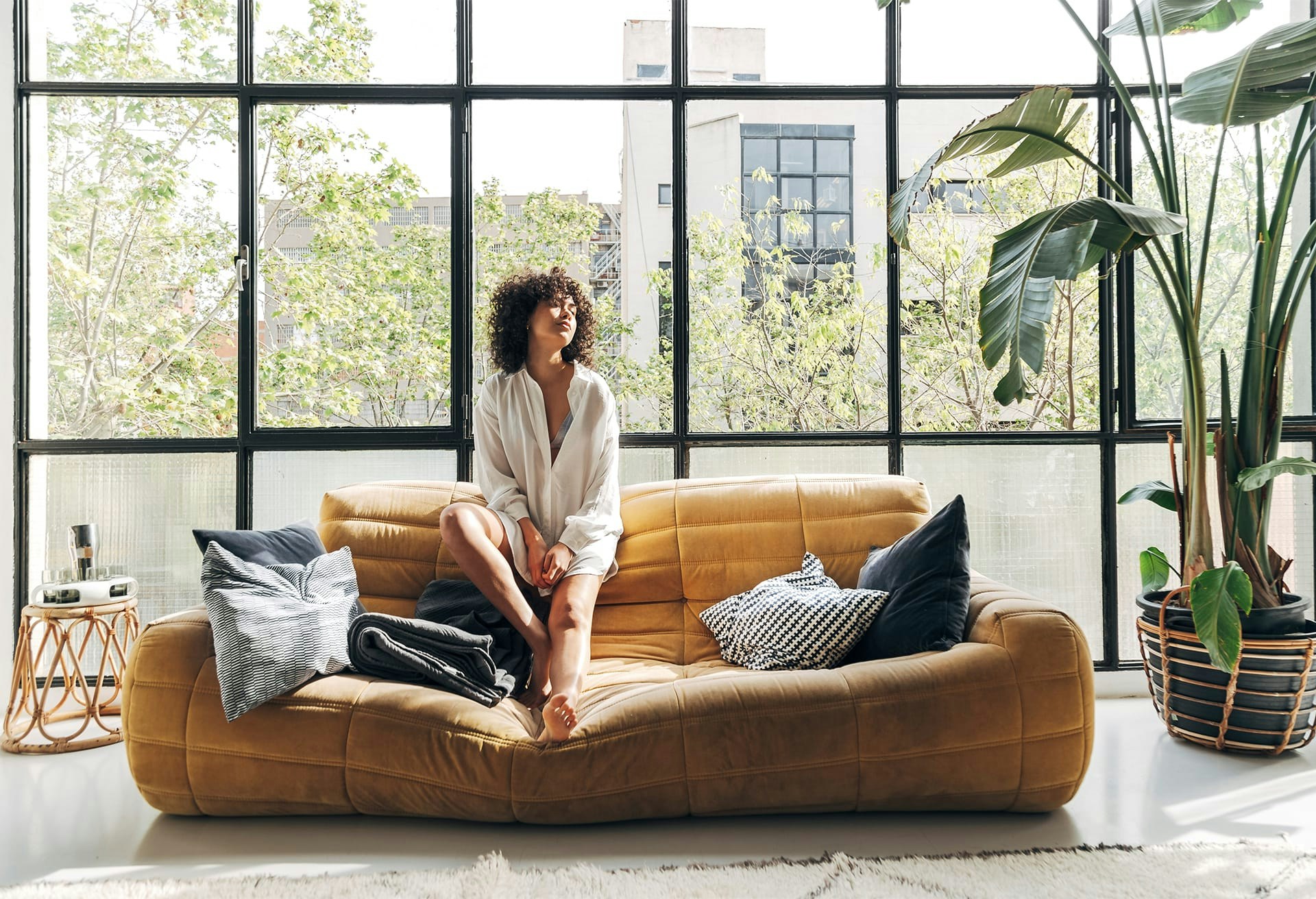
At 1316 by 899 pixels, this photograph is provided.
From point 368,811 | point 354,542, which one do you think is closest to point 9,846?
point 368,811

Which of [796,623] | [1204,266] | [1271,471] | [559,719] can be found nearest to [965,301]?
[1204,266]

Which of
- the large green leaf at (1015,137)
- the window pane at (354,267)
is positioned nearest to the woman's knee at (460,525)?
the window pane at (354,267)

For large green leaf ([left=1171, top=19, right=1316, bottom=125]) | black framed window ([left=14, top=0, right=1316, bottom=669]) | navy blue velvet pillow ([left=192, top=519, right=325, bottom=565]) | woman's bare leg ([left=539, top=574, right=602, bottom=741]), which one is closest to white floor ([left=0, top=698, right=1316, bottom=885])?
woman's bare leg ([left=539, top=574, right=602, bottom=741])

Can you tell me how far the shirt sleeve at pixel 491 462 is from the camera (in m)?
2.67

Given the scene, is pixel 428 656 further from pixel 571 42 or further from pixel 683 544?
pixel 571 42

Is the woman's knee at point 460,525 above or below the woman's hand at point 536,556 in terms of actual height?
above

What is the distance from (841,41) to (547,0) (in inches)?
45.5

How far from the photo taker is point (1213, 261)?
316 centimetres

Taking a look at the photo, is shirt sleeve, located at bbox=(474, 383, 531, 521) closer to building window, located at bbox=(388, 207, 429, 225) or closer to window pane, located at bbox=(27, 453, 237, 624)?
building window, located at bbox=(388, 207, 429, 225)

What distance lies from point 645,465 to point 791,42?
1.74 m

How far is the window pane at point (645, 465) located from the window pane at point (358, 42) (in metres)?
1.60

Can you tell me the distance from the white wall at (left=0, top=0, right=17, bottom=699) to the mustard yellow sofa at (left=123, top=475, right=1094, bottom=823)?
1527 millimetres

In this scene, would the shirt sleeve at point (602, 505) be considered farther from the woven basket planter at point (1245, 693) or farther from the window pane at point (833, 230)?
the woven basket planter at point (1245, 693)

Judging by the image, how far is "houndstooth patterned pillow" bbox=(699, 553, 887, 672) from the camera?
2260 mm
